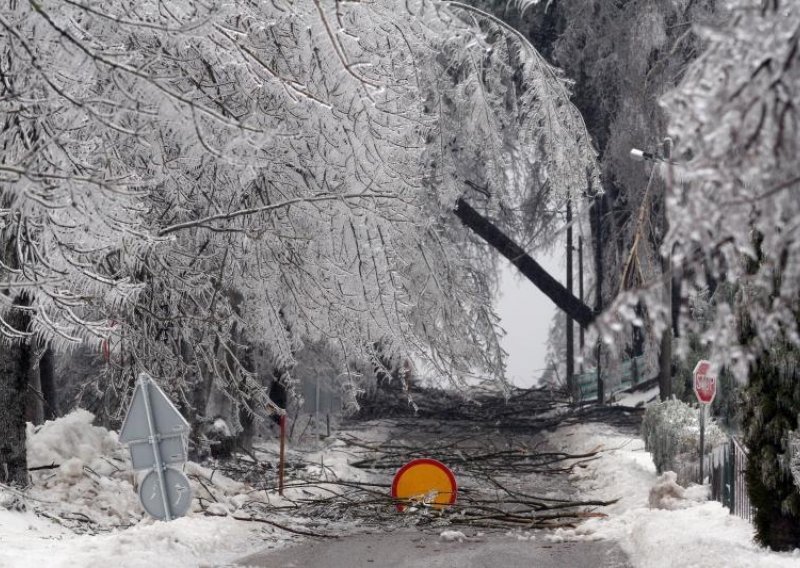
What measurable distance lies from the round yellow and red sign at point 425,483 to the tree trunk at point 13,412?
14.1 ft

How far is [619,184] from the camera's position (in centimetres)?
2572

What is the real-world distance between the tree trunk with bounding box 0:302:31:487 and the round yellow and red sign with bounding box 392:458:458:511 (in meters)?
4.29

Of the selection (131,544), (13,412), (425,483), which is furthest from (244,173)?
(425,483)

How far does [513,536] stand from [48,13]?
8140mm

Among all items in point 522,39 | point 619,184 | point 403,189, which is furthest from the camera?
point 619,184

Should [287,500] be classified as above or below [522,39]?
below

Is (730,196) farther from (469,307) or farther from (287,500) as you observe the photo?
(469,307)

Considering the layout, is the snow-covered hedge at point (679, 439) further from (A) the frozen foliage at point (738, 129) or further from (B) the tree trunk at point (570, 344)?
(B) the tree trunk at point (570, 344)

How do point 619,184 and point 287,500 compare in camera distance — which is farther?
point 619,184

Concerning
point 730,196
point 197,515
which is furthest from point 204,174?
point 730,196

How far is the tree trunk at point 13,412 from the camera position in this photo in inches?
456

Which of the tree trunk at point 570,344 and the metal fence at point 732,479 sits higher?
the tree trunk at point 570,344

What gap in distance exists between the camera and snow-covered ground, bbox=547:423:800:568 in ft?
32.7

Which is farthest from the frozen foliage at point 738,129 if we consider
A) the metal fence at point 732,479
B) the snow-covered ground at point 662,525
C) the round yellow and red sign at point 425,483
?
the round yellow and red sign at point 425,483
